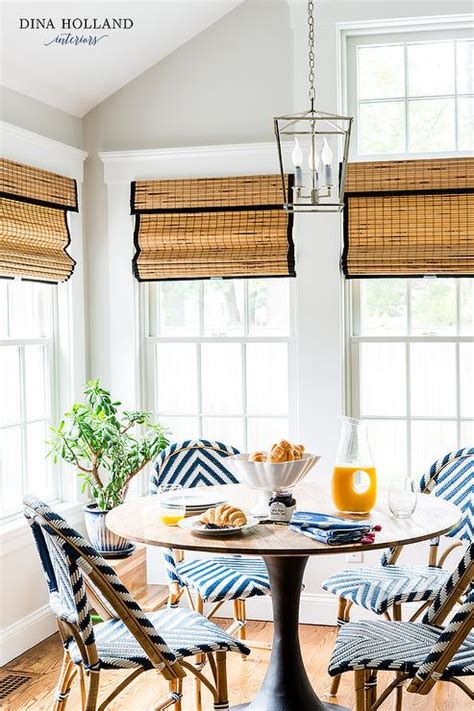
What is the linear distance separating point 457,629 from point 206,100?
10.0 feet

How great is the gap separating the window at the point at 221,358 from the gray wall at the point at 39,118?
870 millimetres

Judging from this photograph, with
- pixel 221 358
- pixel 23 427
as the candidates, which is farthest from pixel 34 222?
pixel 221 358

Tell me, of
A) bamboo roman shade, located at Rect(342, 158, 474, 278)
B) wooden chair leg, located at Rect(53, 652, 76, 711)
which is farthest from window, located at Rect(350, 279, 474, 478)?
wooden chair leg, located at Rect(53, 652, 76, 711)

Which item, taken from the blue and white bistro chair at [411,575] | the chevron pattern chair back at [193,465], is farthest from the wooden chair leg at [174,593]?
the blue and white bistro chair at [411,575]

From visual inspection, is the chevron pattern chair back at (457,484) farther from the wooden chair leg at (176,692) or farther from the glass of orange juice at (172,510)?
the glass of orange juice at (172,510)

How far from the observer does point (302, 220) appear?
14.6 feet

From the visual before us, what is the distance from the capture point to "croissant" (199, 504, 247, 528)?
8.82ft

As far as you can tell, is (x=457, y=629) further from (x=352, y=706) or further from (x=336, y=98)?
(x=336, y=98)

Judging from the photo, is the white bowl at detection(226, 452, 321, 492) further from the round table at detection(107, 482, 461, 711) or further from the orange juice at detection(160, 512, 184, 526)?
the orange juice at detection(160, 512, 184, 526)

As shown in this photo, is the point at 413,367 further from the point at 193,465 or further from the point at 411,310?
the point at 193,465

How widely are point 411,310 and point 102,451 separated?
64.1 inches

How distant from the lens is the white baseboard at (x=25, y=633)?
396 centimetres

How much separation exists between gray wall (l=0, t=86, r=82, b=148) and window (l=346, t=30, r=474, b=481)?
1408mm

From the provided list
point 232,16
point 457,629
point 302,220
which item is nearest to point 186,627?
point 457,629
